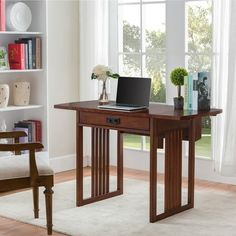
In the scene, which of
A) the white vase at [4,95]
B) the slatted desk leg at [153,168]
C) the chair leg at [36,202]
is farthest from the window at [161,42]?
the chair leg at [36,202]

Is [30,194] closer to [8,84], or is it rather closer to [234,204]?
[8,84]

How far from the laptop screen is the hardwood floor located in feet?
3.57

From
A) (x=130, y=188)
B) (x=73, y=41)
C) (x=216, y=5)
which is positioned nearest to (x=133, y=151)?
(x=130, y=188)

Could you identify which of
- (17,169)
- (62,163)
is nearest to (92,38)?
(62,163)

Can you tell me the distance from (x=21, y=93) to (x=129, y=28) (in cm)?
129

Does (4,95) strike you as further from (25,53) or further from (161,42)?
(161,42)

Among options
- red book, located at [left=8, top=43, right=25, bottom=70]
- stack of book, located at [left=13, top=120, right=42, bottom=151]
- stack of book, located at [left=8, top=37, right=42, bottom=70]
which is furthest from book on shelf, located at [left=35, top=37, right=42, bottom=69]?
stack of book, located at [left=13, top=120, right=42, bottom=151]

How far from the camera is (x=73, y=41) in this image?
607 centimetres

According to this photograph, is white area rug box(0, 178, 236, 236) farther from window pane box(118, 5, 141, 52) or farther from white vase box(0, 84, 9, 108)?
window pane box(118, 5, 141, 52)

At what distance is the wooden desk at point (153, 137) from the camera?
418 cm

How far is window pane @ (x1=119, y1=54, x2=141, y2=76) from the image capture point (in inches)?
233

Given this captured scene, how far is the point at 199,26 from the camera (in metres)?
5.49

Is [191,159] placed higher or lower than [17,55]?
lower

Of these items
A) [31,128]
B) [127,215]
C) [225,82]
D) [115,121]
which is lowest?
[127,215]
